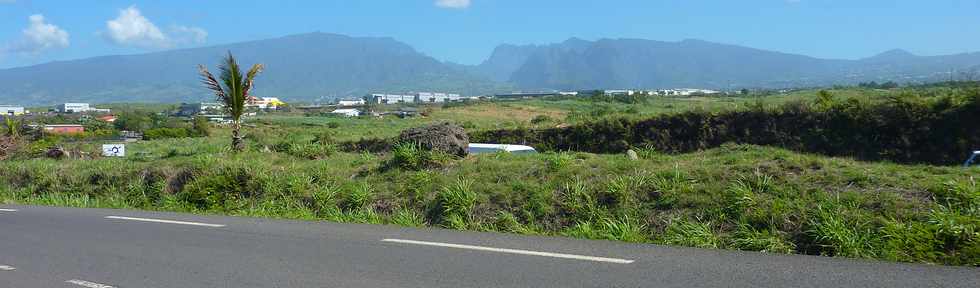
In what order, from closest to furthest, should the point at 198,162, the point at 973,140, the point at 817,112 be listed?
1. the point at 198,162
2. the point at 973,140
3. the point at 817,112

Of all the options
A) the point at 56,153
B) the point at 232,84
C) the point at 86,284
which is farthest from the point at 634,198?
the point at 56,153

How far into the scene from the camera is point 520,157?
12.7 meters

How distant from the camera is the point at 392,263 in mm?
7309

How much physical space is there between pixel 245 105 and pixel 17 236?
34.8ft

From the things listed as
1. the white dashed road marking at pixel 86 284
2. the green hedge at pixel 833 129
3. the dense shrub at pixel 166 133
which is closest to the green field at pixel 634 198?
the white dashed road marking at pixel 86 284

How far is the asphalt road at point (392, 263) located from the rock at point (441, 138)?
12.6 ft

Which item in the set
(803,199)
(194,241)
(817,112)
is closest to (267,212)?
(194,241)

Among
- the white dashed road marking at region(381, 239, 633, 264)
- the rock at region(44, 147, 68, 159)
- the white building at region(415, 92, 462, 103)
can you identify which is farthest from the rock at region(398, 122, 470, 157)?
the white building at region(415, 92, 462, 103)

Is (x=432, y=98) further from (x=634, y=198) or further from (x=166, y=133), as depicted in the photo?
(x=634, y=198)

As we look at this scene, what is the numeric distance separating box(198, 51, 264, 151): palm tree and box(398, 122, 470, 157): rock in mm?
6273

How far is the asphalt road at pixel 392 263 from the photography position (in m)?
6.25

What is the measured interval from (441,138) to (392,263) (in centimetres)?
680

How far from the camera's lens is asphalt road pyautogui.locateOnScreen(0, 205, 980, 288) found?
625 centimetres

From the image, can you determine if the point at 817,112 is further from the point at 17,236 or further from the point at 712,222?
the point at 17,236
